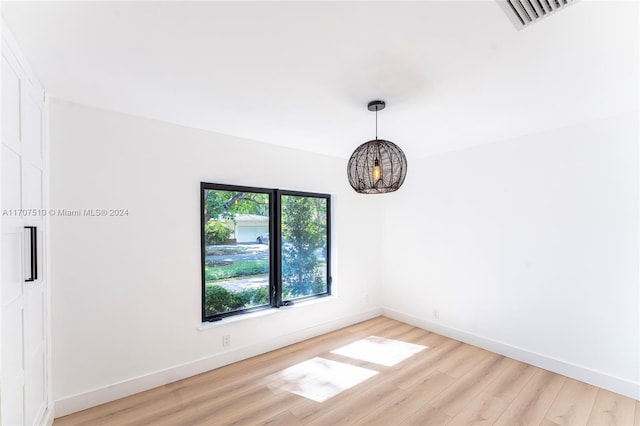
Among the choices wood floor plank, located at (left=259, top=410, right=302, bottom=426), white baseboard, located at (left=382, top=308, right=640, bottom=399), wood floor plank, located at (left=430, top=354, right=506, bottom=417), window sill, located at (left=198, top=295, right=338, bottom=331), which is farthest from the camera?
window sill, located at (left=198, top=295, right=338, bottom=331)

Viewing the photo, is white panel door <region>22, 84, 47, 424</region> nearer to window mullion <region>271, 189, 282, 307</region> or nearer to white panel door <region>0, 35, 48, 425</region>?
white panel door <region>0, 35, 48, 425</region>

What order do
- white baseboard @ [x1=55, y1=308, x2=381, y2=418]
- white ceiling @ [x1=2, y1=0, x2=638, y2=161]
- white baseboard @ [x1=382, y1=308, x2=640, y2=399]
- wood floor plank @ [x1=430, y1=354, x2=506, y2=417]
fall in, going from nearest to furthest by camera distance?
1. white ceiling @ [x1=2, y1=0, x2=638, y2=161]
2. white baseboard @ [x1=55, y1=308, x2=381, y2=418]
3. wood floor plank @ [x1=430, y1=354, x2=506, y2=417]
4. white baseboard @ [x1=382, y1=308, x2=640, y2=399]

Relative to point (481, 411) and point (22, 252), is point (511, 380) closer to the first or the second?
point (481, 411)

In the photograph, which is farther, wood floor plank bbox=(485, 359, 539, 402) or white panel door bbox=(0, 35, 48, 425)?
wood floor plank bbox=(485, 359, 539, 402)

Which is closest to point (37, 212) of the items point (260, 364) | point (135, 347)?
point (135, 347)

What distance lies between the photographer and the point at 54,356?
7.11 ft

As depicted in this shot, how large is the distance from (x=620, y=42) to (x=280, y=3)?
1.85 metres

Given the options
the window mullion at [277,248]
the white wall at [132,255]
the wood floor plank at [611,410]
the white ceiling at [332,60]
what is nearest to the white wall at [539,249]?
the wood floor plank at [611,410]

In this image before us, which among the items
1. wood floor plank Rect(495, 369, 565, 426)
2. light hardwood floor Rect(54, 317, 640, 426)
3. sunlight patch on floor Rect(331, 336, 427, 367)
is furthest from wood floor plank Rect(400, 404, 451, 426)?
sunlight patch on floor Rect(331, 336, 427, 367)

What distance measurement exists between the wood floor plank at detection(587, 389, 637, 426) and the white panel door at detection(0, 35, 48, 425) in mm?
3734

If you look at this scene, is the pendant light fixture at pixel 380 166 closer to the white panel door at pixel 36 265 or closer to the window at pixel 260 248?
the window at pixel 260 248

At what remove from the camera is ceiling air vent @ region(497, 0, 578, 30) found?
4.08ft

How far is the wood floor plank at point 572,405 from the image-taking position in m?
2.15

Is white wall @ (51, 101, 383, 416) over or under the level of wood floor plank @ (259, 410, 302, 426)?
over
